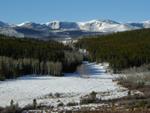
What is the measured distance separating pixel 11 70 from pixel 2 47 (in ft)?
62.8

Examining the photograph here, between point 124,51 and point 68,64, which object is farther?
point 124,51

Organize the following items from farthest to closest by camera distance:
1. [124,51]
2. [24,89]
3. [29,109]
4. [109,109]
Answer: [124,51] → [24,89] → [29,109] → [109,109]

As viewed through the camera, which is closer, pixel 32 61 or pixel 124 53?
pixel 32 61

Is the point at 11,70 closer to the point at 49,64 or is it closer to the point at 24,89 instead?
the point at 49,64

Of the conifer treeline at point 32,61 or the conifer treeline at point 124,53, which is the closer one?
the conifer treeline at point 32,61

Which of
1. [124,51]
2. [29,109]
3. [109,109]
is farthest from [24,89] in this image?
[124,51]

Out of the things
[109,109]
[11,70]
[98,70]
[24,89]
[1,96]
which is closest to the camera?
[109,109]

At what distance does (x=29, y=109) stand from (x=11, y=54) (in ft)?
176

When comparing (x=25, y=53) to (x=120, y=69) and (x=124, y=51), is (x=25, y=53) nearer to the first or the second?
(x=120, y=69)

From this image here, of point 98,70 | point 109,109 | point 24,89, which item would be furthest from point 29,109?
point 98,70

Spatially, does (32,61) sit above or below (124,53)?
below

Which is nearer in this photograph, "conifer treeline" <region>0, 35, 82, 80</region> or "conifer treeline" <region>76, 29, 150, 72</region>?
"conifer treeline" <region>0, 35, 82, 80</region>

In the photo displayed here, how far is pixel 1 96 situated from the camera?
45.8 meters

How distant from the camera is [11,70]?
71.4 metres
